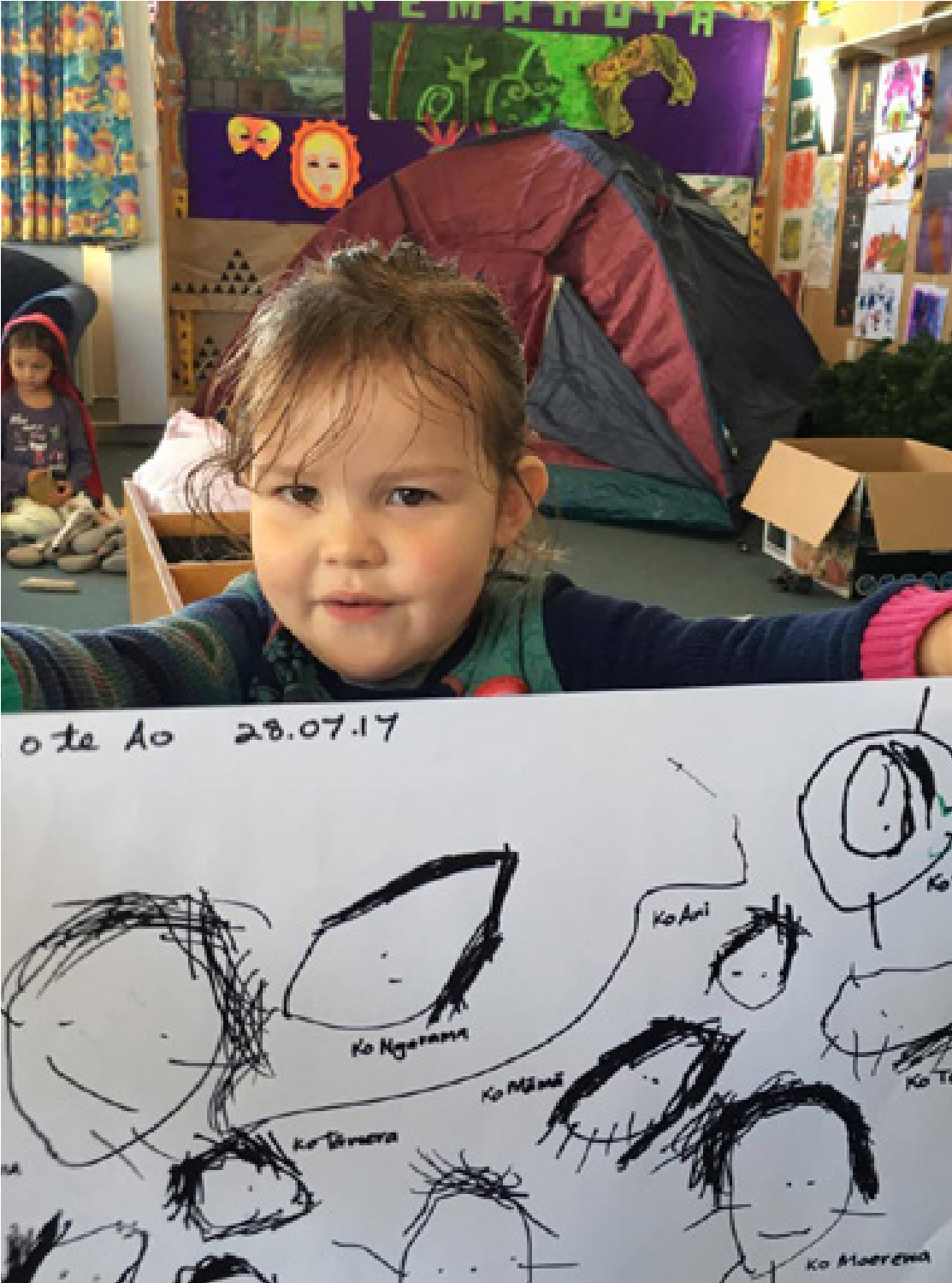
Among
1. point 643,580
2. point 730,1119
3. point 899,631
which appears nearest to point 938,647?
point 899,631

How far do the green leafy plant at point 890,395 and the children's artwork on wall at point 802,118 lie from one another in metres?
1.22

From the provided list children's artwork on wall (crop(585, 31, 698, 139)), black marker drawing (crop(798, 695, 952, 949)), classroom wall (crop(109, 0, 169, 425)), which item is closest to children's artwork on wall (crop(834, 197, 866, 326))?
children's artwork on wall (crop(585, 31, 698, 139))

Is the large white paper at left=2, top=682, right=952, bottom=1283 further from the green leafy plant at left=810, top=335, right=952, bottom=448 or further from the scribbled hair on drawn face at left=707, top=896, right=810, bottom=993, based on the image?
the green leafy plant at left=810, top=335, right=952, bottom=448

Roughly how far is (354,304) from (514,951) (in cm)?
35

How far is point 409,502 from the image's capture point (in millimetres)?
616

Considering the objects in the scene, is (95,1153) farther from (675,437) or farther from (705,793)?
(675,437)

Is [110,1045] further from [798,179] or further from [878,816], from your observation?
[798,179]

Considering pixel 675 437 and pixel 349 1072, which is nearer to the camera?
pixel 349 1072

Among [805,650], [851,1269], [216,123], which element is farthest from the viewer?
[216,123]

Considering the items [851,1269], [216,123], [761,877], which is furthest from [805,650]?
[216,123]

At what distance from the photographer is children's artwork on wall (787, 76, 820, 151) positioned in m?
4.04

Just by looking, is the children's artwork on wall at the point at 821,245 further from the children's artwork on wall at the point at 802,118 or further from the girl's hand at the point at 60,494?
the girl's hand at the point at 60,494

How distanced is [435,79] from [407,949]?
13.9ft

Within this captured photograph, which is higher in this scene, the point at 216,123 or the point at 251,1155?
the point at 216,123
